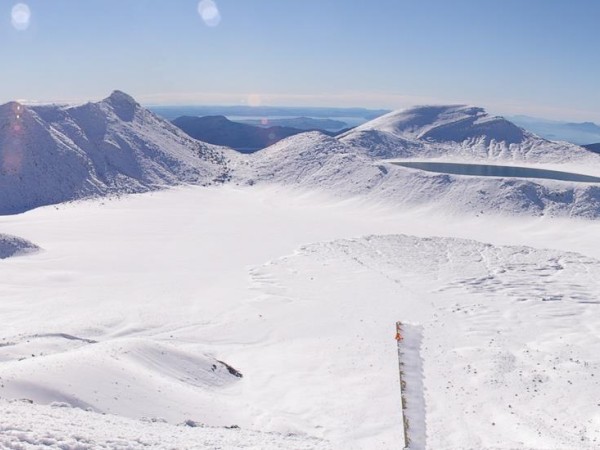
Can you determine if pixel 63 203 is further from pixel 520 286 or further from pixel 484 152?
pixel 484 152

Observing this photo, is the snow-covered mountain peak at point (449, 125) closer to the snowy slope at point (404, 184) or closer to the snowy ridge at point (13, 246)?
the snowy slope at point (404, 184)

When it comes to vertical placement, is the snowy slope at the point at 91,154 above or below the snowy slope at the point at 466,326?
above

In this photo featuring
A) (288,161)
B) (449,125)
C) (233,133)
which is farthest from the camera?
(233,133)

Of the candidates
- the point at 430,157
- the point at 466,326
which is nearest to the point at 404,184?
the point at 430,157

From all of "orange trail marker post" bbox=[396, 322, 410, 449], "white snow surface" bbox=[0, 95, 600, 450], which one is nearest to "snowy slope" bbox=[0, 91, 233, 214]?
"white snow surface" bbox=[0, 95, 600, 450]

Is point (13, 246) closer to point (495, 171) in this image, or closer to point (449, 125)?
point (495, 171)

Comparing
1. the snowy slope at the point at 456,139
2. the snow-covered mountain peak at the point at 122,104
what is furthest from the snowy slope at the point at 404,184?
the snow-covered mountain peak at the point at 122,104
